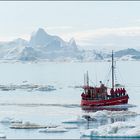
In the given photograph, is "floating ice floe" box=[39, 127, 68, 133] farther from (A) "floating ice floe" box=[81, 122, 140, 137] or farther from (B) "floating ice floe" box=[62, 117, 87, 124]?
(B) "floating ice floe" box=[62, 117, 87, 124]

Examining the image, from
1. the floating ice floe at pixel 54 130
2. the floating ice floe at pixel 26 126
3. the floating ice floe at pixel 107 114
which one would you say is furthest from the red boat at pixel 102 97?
the floating ice floe at pixel 54 130

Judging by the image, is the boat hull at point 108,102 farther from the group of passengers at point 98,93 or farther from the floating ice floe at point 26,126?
the floating ice floe at point 26,126

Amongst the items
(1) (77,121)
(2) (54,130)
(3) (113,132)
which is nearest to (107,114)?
(1) (77,121)

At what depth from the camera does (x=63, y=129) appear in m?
32.0

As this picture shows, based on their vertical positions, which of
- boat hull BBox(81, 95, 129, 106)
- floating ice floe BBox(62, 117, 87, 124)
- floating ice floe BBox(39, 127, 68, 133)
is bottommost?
floating ice floe BBox(39, 127, 68, 133)

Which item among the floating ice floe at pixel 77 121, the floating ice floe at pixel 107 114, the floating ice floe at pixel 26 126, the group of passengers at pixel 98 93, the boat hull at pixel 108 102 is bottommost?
the floating ice floe at pixel 26 126

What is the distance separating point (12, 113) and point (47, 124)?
761 cm

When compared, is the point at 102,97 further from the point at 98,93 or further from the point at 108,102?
the point at 108,102

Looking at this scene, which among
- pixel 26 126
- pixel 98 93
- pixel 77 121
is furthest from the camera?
pixel 98 93

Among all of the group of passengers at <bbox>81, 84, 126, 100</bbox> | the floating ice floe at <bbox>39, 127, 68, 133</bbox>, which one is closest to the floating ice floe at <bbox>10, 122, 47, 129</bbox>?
the floating ice floe at <bbox>39, 127, 68, 133</bbox>

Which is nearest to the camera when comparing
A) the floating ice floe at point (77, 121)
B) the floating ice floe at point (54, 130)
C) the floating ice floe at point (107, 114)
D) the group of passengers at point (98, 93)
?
the floating ice floe at point (54, 130)

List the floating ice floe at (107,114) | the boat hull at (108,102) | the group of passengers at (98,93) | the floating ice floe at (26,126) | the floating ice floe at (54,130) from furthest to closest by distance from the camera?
the group of passengers at (98,93)
the boat hull at (108,102)
the floating ice floe at (107,114)
the floating ice floe at (26,126)
the floating ice floe at (54,130)

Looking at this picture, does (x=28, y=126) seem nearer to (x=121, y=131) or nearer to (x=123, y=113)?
(x=121, y=131)

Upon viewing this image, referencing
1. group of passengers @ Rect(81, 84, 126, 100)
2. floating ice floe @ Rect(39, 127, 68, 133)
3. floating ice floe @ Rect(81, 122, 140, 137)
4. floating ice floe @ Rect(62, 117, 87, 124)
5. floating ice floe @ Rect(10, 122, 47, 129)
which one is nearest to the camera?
floating ice floe @ Rect(81, 122, 140, 137)
